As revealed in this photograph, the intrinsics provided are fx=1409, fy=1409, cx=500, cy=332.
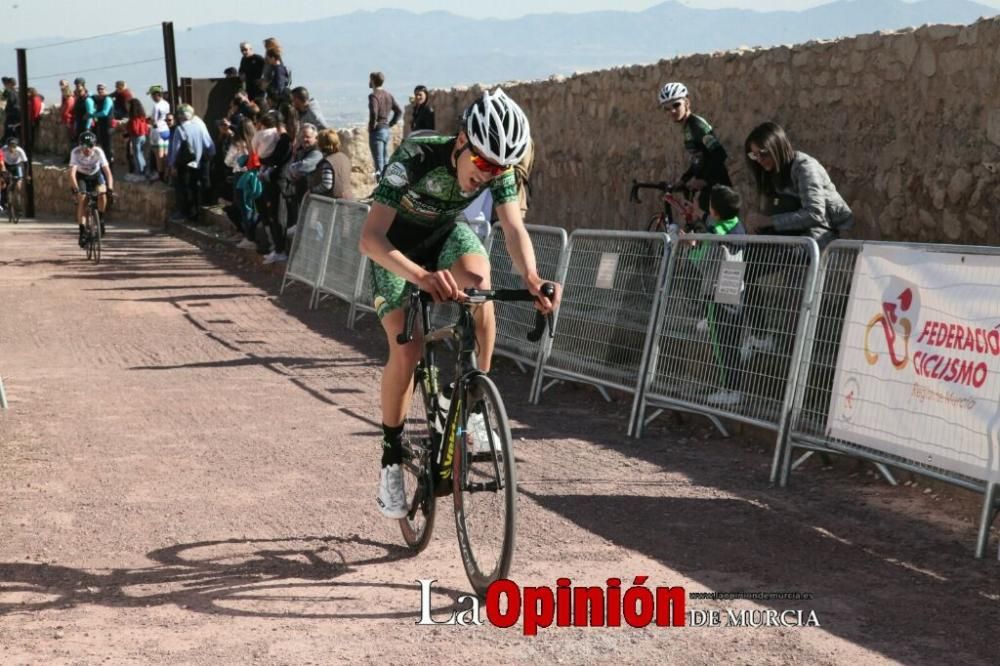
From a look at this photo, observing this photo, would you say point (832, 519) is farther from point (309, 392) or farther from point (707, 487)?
point (309, 392)

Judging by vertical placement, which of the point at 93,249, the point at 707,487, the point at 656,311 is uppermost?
the point at 656,311

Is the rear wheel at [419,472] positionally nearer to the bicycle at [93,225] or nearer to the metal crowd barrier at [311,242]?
the metal crowd barrier at [311,242]

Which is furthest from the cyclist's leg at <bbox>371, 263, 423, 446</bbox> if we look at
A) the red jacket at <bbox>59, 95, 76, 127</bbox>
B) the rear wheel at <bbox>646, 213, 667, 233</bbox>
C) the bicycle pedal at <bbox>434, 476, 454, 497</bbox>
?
the red jacket at <bbox>59, 95, 76, 127</bbox>

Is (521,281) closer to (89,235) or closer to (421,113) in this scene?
(421,113)

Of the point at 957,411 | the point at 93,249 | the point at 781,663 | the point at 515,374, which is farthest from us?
the point at 93,249

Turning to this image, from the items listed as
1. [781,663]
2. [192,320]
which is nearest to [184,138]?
[192,320]

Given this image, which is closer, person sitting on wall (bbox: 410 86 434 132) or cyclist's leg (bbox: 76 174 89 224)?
person sitting on wall (bbox: 410 86 434 132)

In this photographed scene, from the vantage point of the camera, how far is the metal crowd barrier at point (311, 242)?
1627 cm

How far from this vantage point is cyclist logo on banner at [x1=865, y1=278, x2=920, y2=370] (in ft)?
23.0

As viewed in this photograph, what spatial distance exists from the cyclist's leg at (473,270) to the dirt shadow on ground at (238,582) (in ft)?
3.37

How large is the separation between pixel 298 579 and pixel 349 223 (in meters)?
9.74

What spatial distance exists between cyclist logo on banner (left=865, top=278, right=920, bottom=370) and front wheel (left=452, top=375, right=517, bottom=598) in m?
2.50

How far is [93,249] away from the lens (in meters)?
22.9

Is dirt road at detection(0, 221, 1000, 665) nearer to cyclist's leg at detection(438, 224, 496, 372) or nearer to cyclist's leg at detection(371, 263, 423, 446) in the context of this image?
cyclist's leg at detection(371, 263, 423, 446)
